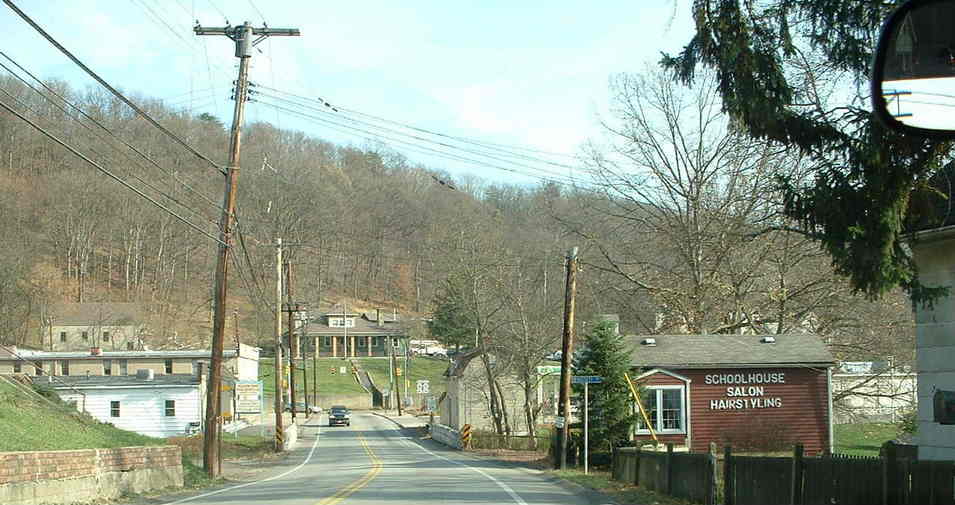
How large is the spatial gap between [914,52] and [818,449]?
31.3 meters

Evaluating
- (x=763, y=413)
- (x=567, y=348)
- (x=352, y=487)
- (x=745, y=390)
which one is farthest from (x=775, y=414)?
(x=352, y=487)

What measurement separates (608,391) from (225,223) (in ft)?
44.1


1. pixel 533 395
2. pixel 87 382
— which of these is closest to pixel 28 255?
pixel 87 382

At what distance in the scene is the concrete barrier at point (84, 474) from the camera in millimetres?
16547

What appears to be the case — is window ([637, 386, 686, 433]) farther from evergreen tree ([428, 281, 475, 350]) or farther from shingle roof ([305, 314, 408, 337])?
shingle roof ([305, 314, 408, 337])

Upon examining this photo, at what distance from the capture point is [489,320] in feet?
165

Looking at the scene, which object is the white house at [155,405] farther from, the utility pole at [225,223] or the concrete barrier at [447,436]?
the utility pole at [225,223]

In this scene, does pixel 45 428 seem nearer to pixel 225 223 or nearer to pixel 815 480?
pixel 225 223

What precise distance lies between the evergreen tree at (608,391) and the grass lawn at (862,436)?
9.41 meters

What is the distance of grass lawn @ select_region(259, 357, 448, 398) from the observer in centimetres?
10618

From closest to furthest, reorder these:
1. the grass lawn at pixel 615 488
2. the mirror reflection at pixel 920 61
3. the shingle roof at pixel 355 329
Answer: the mirror reflection at pixel 920 61, the grass lawn at pixel 615 488, the shingle roof at pixel 355 329

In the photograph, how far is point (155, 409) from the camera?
5503 centimetres

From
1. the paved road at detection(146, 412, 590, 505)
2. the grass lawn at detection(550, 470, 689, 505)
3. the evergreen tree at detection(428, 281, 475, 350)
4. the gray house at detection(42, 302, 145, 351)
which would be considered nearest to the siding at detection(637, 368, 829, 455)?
→ the grass lawn at detection(550, 470, 689, 505)

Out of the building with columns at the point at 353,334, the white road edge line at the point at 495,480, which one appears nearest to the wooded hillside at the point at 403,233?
the white road edge line at the point at 495,480
